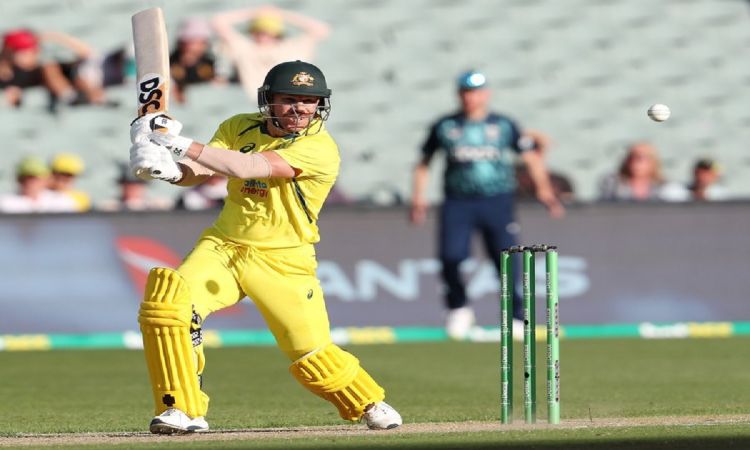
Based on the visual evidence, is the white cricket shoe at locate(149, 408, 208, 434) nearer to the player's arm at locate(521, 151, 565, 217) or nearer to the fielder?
the fielder

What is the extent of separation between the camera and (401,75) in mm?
15484

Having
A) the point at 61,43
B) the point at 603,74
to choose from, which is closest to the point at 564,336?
the point at 603,74

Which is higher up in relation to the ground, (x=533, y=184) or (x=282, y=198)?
(x=533, y=184)

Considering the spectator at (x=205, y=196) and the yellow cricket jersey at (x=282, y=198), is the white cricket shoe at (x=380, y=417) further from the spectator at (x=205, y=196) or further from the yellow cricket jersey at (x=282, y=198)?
the spectator at (x=205, y=196)

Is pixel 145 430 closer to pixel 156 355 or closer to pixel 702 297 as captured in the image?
pixel 156 355

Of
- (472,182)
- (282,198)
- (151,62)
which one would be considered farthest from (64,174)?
(282,198)

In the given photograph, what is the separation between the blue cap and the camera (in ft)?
35.4

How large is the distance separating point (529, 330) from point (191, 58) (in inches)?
355

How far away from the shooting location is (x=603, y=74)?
15789mm

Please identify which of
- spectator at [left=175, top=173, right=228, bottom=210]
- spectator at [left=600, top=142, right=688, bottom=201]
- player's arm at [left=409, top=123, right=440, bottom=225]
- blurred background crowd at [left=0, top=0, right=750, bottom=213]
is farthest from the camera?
blurred background crowd at [left=0, top=0, right=750, bottom=213]

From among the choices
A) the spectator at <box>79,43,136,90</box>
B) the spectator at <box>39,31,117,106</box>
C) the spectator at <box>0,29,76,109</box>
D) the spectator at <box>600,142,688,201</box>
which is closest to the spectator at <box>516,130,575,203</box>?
the spectator at <box>600,142,688,201</box>

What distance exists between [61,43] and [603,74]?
5.41 meters

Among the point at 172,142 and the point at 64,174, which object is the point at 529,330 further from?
the point at 64,174

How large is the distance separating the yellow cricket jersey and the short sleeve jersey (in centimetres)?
503
